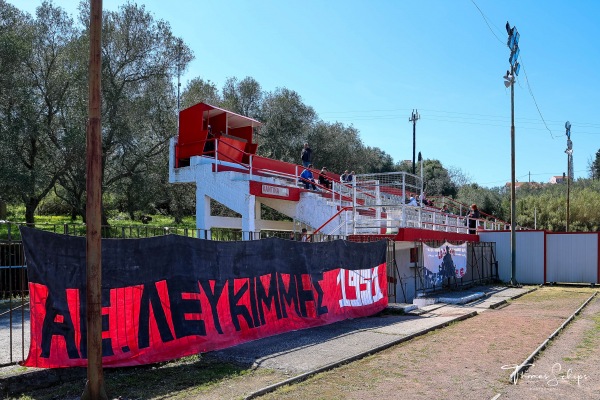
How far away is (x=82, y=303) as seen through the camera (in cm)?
723

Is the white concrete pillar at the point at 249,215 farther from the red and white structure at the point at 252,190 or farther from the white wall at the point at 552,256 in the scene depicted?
the white wall at the point at 552,256

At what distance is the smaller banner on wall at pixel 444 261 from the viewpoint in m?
18.5

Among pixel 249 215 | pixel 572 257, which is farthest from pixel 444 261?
pixel 572 257

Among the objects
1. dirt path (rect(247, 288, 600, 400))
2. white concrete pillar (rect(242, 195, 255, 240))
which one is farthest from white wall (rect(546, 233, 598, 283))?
white concrete pillar (rect(242, 195, 255, 240))

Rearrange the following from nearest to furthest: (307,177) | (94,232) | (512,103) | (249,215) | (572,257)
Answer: (94,232) < (249,215) < (307,177) < (512,103) < (572,257)

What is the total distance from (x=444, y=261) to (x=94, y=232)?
15835 mm

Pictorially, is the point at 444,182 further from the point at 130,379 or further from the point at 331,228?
the point at 130,379

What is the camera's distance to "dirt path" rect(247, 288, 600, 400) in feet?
22.8

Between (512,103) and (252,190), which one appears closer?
(252,190)

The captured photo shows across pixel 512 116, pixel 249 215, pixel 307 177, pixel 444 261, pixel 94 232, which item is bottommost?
pixel 444 261

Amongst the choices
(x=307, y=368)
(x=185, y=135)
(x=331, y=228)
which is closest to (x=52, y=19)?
(x=185, y=135)

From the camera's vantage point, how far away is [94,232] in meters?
6.32

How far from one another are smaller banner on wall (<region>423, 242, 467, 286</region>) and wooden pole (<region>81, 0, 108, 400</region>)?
13.5 meters

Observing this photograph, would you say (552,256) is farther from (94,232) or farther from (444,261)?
(94,232)
